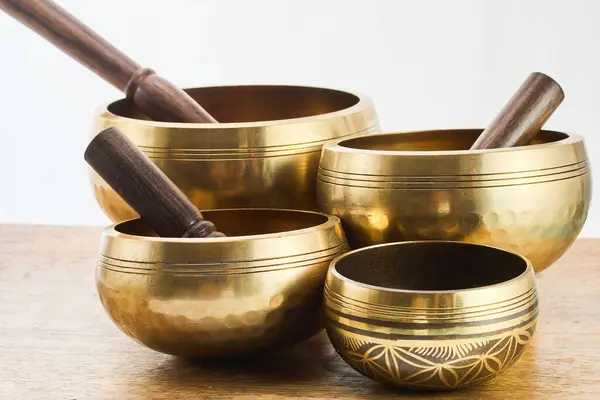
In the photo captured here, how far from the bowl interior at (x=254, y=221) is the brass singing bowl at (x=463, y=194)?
0.03m

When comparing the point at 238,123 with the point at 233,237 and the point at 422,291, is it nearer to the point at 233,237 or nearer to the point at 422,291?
the point at 233,237

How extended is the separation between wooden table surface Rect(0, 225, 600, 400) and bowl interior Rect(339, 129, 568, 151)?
178 mm

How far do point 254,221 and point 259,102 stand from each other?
33 cm

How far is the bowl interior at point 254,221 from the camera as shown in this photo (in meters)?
0.98

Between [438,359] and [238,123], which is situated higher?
[238,123]

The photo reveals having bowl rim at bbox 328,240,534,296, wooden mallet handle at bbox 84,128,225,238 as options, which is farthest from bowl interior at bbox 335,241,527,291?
wooden mallet handle at bbox 84,128,225,238

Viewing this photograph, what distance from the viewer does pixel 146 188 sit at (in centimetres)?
95

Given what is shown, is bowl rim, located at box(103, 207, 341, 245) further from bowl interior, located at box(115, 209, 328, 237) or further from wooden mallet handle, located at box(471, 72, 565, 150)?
wooden mallet handle, located at box(471, 72, 565, 150)

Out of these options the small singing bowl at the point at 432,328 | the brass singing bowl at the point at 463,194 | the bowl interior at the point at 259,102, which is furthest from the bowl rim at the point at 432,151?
the bowl interior at the point at 259,102

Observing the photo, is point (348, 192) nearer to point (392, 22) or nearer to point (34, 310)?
point (34, 310)

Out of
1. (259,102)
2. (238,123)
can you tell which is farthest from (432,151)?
(259,102)

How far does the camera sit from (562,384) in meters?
0.87

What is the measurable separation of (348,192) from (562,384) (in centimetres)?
25

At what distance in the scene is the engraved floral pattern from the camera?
796 mm
